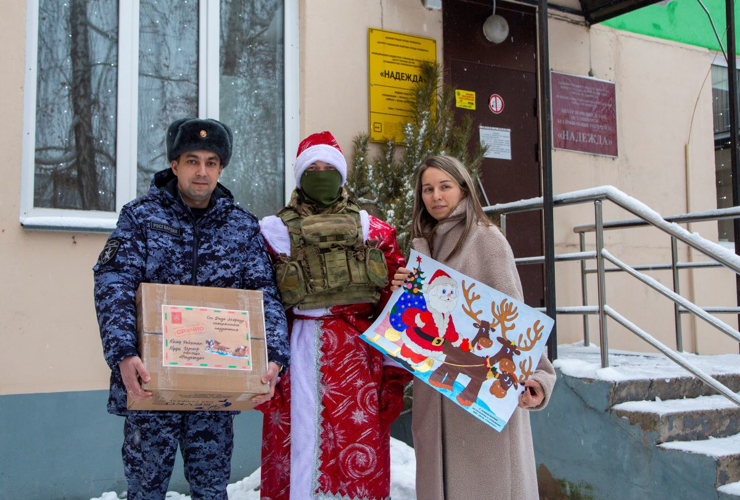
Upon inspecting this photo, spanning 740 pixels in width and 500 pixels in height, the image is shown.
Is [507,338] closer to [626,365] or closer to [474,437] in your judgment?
[474,437]

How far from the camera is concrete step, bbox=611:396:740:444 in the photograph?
3.64m

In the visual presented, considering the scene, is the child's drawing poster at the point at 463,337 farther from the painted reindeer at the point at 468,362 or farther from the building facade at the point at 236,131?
the building facade at the point at 236,131

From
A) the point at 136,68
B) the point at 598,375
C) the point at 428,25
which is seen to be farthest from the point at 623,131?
the point at 136,68

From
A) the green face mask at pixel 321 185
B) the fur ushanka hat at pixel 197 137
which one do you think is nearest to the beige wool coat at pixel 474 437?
the green face mask at pixel 321 185

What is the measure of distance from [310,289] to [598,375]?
84.1 inches

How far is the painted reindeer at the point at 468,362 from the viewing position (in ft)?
7.53

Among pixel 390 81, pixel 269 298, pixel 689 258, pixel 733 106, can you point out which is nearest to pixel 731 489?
pixel 269 298

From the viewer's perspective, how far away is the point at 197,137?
243 cm

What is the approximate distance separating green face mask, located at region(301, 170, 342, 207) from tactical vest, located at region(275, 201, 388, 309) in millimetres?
73

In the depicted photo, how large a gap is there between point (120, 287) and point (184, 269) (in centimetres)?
24

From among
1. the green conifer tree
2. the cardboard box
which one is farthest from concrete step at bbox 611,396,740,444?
the cardboard box

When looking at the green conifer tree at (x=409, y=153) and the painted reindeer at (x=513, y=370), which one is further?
the green conifer tree at (x=409, y=153)

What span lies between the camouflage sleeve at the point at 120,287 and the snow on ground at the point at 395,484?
85.8 inches

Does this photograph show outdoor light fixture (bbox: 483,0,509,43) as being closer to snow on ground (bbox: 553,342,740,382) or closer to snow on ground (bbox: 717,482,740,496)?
snow on ground (bbox: 553,342,740,382)
